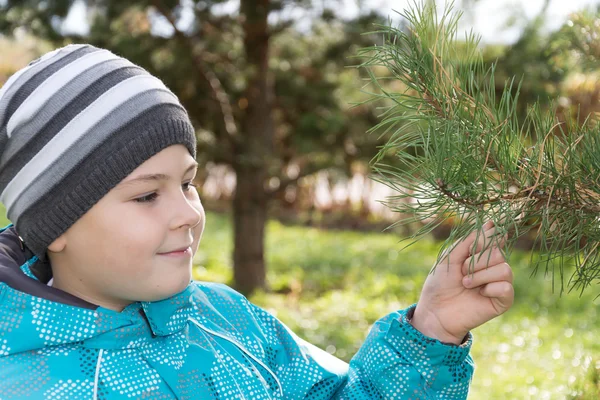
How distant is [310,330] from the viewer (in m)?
4.24

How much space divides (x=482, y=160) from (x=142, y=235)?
0.55 metres

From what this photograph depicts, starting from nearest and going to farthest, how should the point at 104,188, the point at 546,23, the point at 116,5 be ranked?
the point at 104,188 < the point at 116,5 < the point at 546,23

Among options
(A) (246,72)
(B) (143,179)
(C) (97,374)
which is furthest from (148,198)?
(A) (246,72)

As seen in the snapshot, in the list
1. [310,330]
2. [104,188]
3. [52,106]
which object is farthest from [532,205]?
[310,330]

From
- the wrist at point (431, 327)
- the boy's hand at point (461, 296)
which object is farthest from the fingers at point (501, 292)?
the wrist at point (431, 327)

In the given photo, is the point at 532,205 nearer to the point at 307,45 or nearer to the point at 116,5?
the point at 116,5

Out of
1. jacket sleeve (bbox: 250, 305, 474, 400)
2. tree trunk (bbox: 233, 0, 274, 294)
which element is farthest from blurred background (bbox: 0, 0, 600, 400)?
jacket sleeve (bbox: 250, 305, 474, 400)

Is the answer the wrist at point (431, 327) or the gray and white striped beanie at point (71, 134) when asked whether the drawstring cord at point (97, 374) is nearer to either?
the gray and white striped beanie at point (71, 134)

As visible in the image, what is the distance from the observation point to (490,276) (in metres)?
1.11

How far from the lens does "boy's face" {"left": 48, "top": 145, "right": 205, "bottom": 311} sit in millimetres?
1112

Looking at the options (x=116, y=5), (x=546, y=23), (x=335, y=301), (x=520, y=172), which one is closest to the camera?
(x=520, y=172)

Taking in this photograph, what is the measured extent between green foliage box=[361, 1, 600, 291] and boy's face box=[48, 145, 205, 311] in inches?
15.1

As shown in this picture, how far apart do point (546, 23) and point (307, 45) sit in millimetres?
1713

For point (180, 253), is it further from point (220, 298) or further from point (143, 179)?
point (220, 298)
